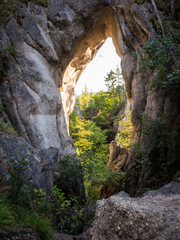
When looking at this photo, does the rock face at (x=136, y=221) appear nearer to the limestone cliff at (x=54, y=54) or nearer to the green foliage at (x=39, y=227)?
the green foliage at (x=39, y=227)

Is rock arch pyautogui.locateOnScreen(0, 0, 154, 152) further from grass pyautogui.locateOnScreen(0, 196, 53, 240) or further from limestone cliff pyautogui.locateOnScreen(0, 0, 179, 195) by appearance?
grass pyautogui.locateOnScreen(0, 196, 53, 240)

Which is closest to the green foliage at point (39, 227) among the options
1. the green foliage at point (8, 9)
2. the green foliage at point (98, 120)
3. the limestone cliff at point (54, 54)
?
the limestone cliff at point (54, 54)

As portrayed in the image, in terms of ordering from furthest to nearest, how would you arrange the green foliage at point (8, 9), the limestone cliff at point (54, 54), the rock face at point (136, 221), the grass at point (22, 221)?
1. the green foliage at point (8, 9)
2. the limestone cliff at point (54, 54)
3. the grass at point (22, 221)
4. the rock face at point (136, 221)

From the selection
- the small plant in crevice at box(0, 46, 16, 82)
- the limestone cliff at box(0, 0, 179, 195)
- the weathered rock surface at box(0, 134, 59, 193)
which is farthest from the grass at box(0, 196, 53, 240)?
the small plant in crevice at box(0, 46, 16, 82)

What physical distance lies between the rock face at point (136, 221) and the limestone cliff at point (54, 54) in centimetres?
586

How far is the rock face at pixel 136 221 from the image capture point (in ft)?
11.5

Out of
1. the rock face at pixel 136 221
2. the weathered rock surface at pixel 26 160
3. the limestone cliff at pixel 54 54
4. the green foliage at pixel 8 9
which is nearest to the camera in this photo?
the rock face at pixel 136 221

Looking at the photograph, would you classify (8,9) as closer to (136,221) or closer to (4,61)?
(4,61)

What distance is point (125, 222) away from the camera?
13.2 ft

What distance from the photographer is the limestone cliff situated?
10.2 meters

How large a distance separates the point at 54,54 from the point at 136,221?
12024mm

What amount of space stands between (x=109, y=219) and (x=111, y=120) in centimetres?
2426

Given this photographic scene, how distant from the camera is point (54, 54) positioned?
1293 cm

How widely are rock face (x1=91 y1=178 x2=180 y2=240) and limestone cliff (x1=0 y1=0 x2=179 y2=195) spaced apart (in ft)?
19.2
